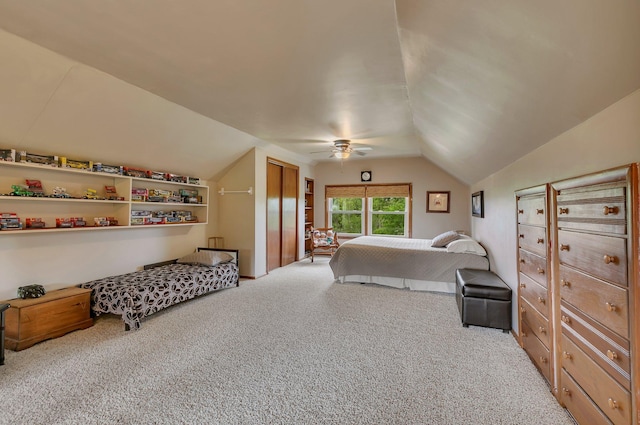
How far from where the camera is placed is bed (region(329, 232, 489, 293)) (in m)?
4.26

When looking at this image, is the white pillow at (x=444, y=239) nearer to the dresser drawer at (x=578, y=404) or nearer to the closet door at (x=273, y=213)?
the dresser drawer at (x=578, y=404)

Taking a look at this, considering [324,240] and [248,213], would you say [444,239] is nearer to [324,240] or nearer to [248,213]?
[324,240]

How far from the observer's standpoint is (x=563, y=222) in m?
1.77

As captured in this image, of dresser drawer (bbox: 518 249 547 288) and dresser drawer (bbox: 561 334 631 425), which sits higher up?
dresser drawer (bbox: 518 249 547 288)

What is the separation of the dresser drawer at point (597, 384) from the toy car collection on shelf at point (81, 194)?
14.7 feet

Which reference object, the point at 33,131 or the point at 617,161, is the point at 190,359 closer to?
the point at 33,131

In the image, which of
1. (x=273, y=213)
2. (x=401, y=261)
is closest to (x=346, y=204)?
(x=273, y=213)

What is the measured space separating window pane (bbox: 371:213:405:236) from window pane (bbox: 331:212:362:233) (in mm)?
365

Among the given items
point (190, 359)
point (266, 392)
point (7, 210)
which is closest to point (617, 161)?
point (266, 392)

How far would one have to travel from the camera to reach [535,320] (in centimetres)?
226

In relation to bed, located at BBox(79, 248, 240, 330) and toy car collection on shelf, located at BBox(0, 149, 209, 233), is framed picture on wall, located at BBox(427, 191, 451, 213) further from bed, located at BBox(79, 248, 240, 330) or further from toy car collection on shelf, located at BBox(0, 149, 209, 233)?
toy car collection on shelf, located at BBox(0, 149, 209, 233)

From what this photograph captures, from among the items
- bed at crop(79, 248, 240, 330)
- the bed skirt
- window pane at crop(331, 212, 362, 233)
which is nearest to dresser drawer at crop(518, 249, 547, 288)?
the bed skirt

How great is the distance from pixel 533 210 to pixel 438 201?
4.51 metres

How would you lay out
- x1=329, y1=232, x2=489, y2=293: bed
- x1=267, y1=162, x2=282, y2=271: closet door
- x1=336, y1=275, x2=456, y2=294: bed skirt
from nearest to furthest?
x1=329, y1=232, x2=489, y2=293: bed < x1=336, y1=275, x2=456, y2=294: bed skirt < x1=267, y1=162, x2=282, y2=271: closet door
